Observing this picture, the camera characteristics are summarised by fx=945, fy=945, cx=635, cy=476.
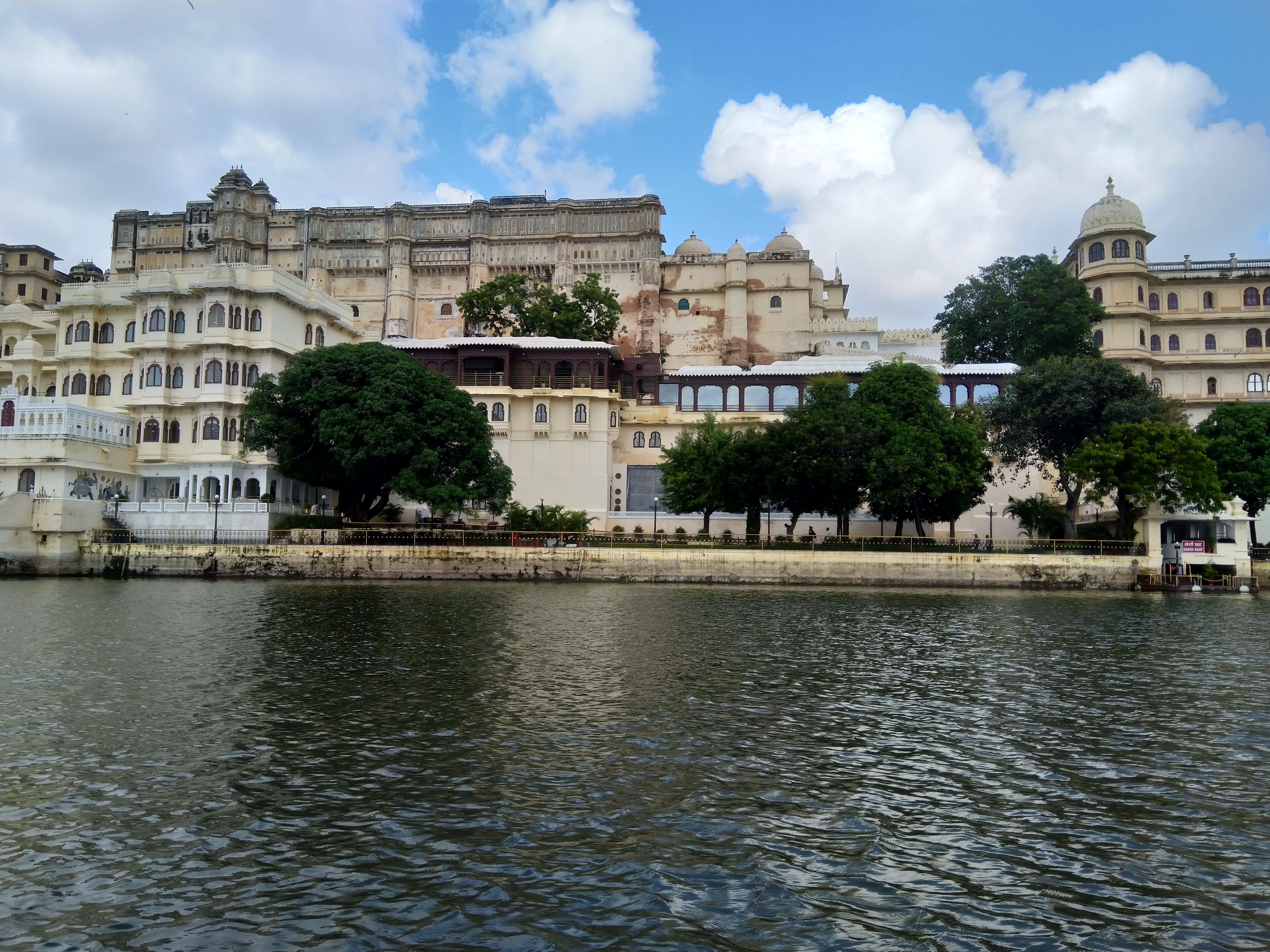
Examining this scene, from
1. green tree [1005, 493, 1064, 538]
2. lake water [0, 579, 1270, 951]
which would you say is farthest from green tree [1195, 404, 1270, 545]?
lake water [0, 579, 1270, 951]

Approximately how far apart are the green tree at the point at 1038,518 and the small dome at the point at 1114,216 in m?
28.8

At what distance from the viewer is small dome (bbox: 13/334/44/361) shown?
192ft

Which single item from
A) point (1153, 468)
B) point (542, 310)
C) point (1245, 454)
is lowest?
point (1153, 468)

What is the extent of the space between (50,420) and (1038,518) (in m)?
50.6

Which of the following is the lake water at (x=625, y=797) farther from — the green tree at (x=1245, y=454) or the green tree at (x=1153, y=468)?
the green tree at (x=1245, y=454)

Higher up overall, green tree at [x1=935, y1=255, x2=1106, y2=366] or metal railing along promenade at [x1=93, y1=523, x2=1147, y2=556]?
green tree at [x1=935, y1=255, x2=1106, y2=366]

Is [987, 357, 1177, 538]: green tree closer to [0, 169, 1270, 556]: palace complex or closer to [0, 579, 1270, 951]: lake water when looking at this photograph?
[0, 169, 1270, 556]: palace complex

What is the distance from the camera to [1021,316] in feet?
207

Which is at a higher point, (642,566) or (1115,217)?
(1115,217)

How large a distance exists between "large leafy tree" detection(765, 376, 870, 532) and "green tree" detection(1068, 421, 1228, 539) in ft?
31.8

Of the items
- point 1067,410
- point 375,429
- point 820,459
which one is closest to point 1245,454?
point 1067,410

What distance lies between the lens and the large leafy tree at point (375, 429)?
41.8m

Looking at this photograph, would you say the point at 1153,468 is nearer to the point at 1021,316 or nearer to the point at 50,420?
the point at 1021,316

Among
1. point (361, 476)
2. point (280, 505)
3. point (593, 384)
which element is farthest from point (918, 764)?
point (593, 384)
